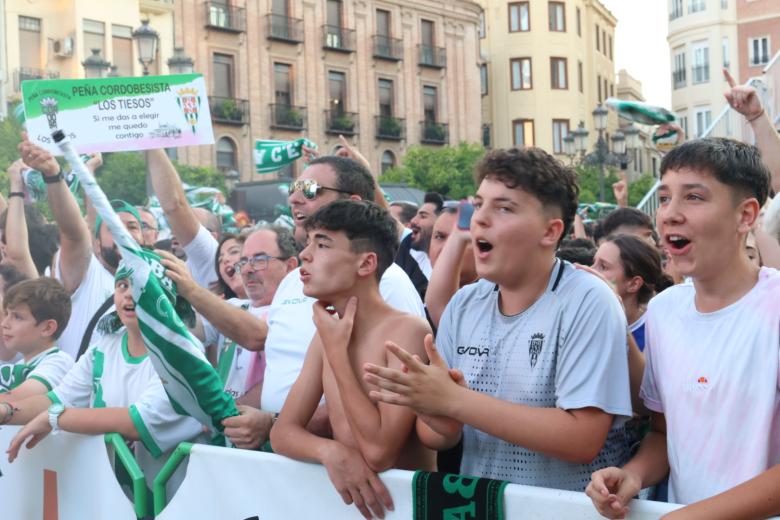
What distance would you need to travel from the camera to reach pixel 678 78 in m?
53.0

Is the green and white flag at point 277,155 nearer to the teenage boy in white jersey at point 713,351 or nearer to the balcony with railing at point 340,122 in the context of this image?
the teenage boy in white jersey at point 713,351

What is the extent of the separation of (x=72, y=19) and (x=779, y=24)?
2917cm

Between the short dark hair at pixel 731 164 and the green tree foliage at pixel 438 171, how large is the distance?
34659 mm

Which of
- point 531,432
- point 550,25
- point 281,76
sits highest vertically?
point 550,25

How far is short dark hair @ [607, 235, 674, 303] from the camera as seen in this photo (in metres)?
4.23

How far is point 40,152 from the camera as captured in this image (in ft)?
17.0

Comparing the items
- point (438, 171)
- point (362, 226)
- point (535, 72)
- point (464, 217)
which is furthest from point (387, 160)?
point (362, 226)

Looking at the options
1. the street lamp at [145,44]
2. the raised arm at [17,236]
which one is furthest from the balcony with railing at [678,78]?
the raised arm at [17,236]

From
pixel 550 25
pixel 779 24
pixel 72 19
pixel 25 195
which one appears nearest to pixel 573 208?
pixel 25 195

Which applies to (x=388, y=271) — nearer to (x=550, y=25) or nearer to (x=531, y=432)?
(x=531, y=432)

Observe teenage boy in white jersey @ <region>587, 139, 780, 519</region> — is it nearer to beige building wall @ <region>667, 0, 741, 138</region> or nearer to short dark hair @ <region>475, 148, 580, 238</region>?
short dark hair @ <region>475, 148, 580, 238</region>

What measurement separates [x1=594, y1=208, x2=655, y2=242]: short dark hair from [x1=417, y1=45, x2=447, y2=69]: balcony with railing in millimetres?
38108

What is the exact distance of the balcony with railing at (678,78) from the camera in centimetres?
5262

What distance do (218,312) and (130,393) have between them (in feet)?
1.86
